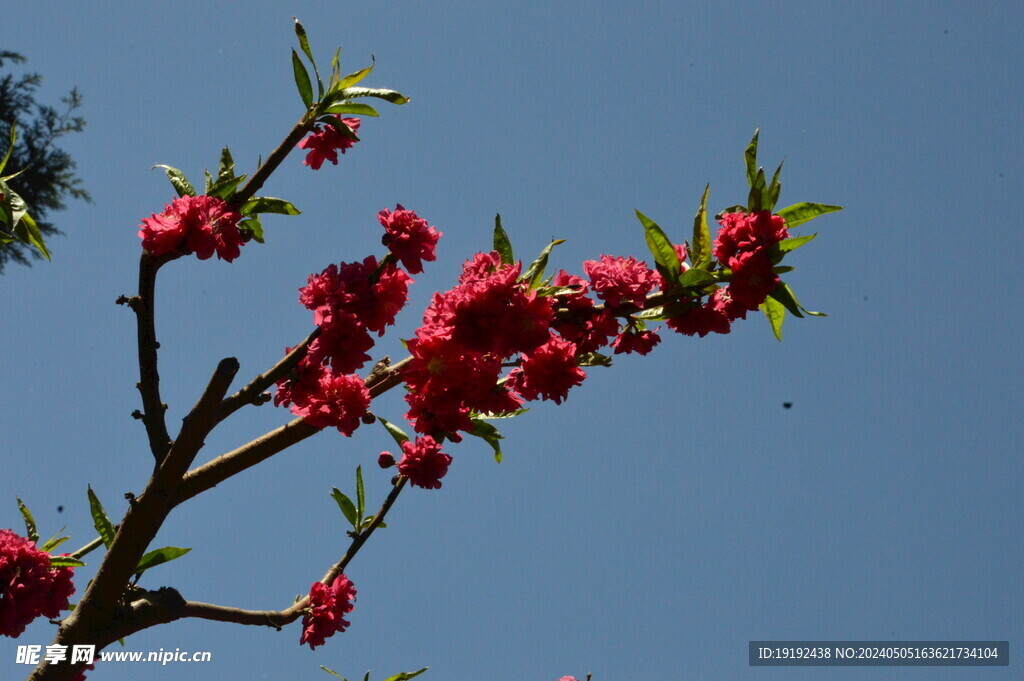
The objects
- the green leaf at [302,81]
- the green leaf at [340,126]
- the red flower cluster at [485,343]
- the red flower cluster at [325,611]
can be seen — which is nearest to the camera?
the red flower cluster at [485,343]

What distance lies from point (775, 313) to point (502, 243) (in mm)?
1209

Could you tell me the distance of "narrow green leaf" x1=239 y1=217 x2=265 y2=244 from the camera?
3.14m

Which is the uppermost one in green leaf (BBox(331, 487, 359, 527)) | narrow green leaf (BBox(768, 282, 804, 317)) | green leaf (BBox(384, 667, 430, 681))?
narrow green leaf (BBox(768, 282, 804, 317))

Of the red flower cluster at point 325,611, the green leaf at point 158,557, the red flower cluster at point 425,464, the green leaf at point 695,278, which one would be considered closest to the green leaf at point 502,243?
the green leaf at point 695,278

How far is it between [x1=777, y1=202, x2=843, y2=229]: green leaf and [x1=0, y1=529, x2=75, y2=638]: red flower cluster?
348 cm

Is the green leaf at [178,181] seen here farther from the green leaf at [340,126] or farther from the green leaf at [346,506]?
the green leaf at [346,506]

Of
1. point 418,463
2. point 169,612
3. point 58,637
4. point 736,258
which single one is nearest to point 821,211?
point 736,258

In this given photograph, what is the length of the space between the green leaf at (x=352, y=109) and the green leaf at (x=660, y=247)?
1170mm

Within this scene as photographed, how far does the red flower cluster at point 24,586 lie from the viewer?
3188mm

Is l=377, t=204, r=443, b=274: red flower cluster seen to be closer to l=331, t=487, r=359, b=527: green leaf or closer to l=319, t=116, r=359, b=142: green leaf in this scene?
l=319, t=116, r=359, b=142: green leaf

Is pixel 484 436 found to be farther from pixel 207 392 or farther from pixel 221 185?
pixel 221 185

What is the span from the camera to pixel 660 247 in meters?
3.04

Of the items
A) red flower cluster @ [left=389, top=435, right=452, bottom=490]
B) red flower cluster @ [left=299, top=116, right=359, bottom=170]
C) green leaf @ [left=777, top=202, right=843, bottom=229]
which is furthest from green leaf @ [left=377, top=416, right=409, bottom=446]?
green leaf @ [left=777, top=202, right=843, bottom=229]

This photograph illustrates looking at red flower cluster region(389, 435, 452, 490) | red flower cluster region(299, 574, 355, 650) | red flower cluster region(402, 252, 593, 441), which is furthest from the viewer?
red flower cluster region(299, 574, 355, 650)
